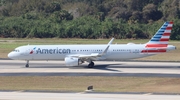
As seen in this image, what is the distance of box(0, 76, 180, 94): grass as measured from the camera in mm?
43969

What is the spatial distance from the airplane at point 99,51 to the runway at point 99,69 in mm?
1145

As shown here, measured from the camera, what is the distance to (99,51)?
61812mm

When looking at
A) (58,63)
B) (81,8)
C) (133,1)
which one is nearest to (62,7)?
(81,8)

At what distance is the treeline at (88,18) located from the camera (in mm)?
112812

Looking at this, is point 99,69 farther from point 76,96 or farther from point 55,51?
point 76,96

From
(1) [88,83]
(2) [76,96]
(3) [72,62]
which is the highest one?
(3) [72,62]

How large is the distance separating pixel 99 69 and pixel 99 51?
365 cm

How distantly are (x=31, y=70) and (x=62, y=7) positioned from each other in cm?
9985

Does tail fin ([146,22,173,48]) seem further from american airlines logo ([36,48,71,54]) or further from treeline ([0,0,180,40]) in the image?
treeline ([0,0,180,40])

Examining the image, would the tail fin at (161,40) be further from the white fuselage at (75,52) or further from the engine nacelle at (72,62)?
the engine nacelle at (72,62)

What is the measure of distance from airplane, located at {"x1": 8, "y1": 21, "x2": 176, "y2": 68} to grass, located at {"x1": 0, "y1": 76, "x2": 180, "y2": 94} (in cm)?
957

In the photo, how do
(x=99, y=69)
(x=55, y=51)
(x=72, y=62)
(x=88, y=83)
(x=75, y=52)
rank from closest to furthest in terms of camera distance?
1. (x=88, y=83)
2. (x=99, y=69)
3. (x=72, y=62)
4. (x=55, y=51)
5. (x=75, y=52)

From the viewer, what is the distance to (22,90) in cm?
4169

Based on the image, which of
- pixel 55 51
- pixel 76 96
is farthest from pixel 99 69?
pixel 76 96
